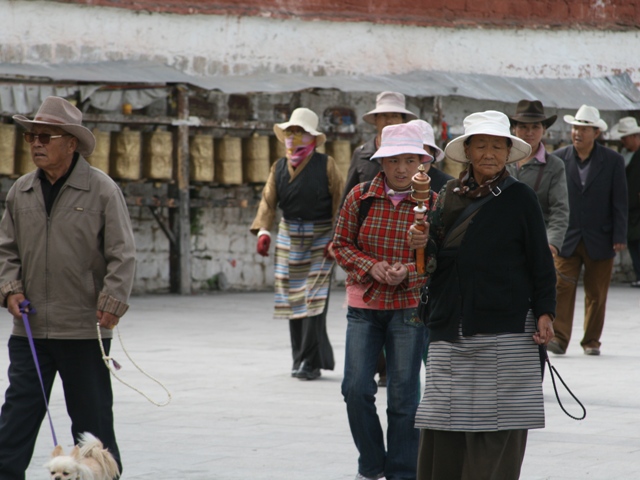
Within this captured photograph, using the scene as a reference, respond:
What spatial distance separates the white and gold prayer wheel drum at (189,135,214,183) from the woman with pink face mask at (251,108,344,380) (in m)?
6.79

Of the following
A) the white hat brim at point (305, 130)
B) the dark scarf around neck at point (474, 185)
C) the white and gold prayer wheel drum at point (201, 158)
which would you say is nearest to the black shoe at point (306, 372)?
the white hat brim at point (305, 130)

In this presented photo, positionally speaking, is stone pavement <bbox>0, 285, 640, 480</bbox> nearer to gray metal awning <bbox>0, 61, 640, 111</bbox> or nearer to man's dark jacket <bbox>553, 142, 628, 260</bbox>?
man's dark jacket <bbox>553, 142, 628, 260</bbox>

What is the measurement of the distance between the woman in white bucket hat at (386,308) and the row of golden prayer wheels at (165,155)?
9.44m

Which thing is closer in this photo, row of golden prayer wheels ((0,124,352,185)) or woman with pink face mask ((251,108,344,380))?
woman with pink face mask ((251,108,344,380))

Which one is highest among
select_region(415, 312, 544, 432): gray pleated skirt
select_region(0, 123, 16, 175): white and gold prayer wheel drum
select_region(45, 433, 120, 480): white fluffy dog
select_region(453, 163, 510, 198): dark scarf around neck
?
select_region(453, 163, 510, 198): dark scarf around neck

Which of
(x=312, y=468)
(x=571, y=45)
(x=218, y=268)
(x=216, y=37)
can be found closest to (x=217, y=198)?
(x=218, y=268)

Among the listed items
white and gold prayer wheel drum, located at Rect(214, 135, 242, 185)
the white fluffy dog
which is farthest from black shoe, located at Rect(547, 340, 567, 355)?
white and gold prayer wheel drum, located at Rect(214, 135, 242, 185)

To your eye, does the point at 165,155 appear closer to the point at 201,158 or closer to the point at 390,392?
the point at 201,158

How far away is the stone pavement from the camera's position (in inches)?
277

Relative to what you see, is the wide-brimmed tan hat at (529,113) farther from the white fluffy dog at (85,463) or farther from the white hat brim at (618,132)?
the white hat brim at (618,132)

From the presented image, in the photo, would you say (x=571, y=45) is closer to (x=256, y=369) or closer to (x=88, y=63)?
(x=88, y=63)

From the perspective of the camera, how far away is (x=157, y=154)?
16.8 metres

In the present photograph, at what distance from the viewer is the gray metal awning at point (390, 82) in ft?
51.3

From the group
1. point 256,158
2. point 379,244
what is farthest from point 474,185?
→ point 256,158
